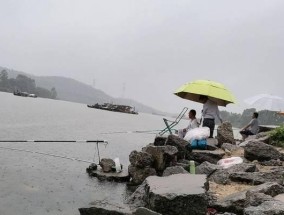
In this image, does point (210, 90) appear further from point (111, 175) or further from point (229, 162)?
point (111, 175)

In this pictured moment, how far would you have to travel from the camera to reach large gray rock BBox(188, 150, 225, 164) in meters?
13.4

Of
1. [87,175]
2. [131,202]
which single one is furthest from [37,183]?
[131,202]

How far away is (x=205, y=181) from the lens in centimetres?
873

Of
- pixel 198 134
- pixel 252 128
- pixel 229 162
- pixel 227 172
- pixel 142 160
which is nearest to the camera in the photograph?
pixel 227 172

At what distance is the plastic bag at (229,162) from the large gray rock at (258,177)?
1.56 m

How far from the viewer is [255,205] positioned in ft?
23.6

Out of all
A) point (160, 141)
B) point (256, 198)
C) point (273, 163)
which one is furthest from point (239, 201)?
point (160, 141)

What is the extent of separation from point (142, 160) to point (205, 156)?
2.25 metres

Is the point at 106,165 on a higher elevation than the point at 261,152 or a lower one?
lower

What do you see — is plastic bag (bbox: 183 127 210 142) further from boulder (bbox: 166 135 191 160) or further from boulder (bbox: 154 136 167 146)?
boulder (bbox: 154 136 167 146)

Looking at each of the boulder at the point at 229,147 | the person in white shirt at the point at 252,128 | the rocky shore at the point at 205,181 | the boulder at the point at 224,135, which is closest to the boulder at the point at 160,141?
the rocky shore at the point at 205,181

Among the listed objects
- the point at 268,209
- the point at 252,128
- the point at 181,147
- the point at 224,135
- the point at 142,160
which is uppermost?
the point at 252,128

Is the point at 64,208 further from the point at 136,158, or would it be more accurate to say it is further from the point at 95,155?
the point at 95,155

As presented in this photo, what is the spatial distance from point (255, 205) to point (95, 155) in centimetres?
1531
